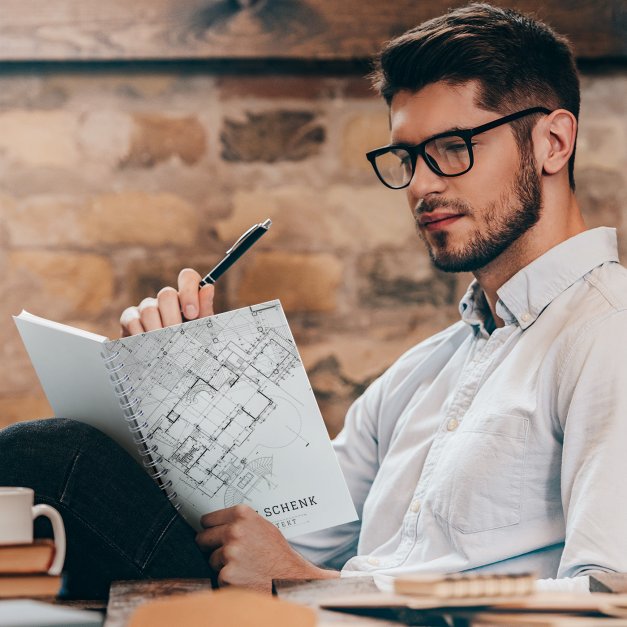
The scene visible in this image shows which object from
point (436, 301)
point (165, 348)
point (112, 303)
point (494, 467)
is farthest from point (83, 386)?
point (436, 301)

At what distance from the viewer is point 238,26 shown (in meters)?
2.05

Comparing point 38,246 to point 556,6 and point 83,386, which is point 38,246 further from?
point 556,6

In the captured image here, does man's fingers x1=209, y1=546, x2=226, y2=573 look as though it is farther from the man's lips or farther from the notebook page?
the man's lips

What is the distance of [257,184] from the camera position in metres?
2.12

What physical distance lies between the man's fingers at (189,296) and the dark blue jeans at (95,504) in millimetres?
229

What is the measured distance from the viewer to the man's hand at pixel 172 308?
1.24 m

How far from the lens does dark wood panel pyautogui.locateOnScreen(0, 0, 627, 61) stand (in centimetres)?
200

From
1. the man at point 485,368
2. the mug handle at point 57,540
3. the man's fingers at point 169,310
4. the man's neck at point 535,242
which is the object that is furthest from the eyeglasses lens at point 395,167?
the mug handle at point 57,540

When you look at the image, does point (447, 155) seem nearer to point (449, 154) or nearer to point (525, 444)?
point (449, 154)

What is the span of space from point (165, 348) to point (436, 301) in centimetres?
123

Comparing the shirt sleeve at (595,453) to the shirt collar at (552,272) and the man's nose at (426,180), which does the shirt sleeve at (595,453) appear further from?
the man's nose at (426,180)

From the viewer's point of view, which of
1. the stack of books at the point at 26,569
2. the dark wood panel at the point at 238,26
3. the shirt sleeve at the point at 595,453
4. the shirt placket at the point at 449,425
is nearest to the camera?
the stack of books at the point at 26,569

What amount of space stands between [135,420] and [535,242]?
641mm

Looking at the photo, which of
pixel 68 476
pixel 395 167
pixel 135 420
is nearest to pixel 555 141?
pixel 395 167
